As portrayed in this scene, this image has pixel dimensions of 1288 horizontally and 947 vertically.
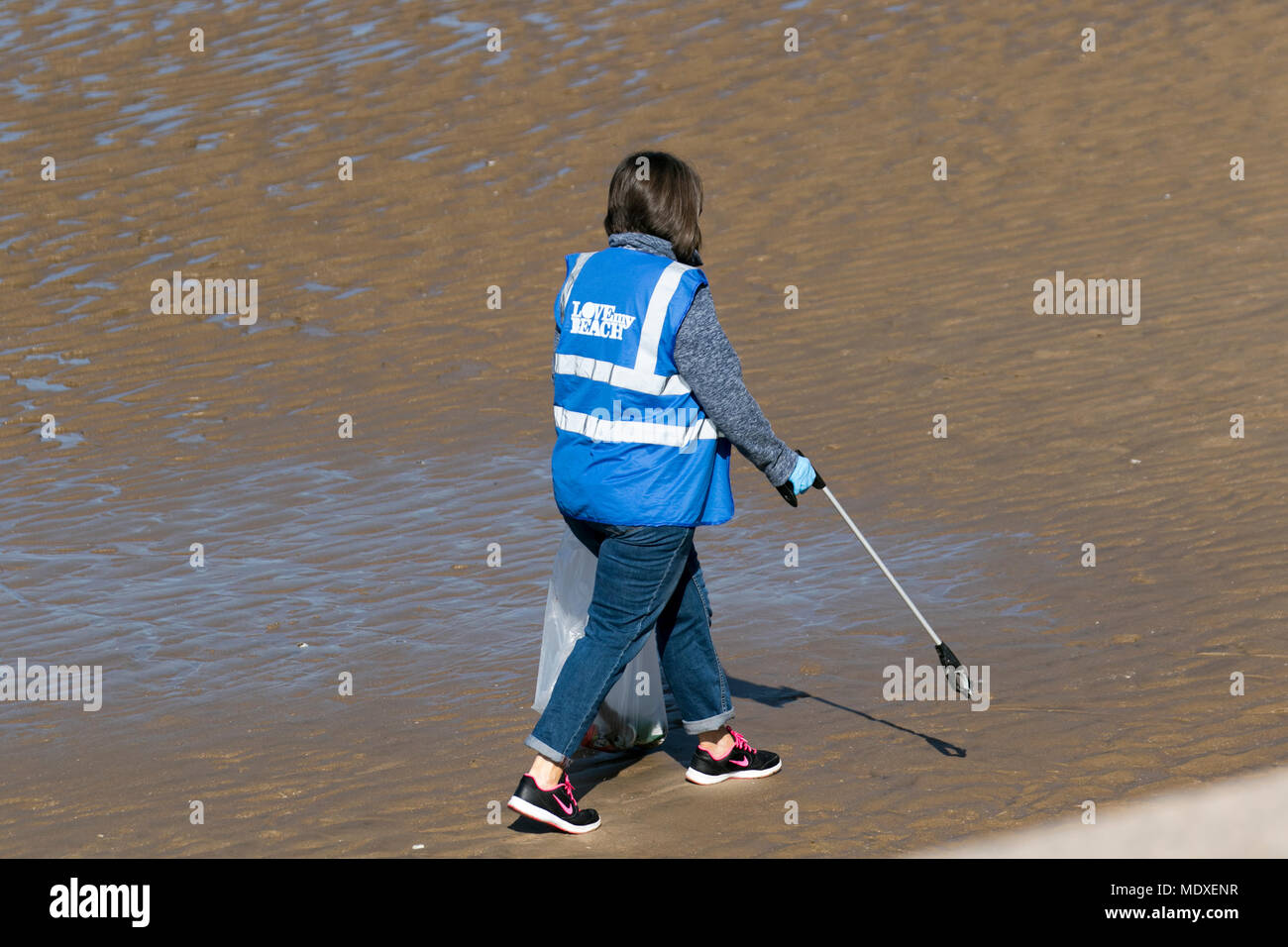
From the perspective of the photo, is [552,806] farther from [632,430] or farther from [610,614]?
[632,430]

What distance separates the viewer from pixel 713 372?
4.35 metres

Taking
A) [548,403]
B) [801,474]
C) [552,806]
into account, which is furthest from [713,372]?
[548,403]

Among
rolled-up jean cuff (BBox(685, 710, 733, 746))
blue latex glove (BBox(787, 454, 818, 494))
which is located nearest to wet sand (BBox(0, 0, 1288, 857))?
rolled-up jean cuff (BBox(685, 710, 733, 746))

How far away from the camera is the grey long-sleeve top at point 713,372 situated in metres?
4.33

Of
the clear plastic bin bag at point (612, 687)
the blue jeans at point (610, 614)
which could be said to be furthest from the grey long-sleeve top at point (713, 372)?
the clear plastic bin bag at point (612, 687)

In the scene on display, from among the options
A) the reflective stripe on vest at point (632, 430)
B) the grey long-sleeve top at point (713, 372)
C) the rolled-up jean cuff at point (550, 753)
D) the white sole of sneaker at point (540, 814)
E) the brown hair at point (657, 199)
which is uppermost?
the brown hair at point (657, 199)

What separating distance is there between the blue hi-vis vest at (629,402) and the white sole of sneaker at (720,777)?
2.88ft

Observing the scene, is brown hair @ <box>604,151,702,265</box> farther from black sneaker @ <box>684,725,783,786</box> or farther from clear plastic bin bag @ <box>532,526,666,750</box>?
black sneaker @ <box>684,725,783,786</box>

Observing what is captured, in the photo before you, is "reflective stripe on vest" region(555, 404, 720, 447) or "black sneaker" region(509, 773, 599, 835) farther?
"black sneaker" region(509, 773, 599, 835)

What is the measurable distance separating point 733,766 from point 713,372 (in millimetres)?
1281

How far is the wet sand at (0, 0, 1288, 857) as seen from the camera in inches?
202

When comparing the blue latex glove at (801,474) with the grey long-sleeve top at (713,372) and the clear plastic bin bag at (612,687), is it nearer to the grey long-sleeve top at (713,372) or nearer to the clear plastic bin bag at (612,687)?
the grey long-sleeve top at (713,372)

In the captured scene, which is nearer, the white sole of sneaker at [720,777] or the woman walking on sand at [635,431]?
the woman walking on sand at [635,431]

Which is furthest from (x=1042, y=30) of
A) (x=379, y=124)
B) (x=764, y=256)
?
(x=379, y=124)
